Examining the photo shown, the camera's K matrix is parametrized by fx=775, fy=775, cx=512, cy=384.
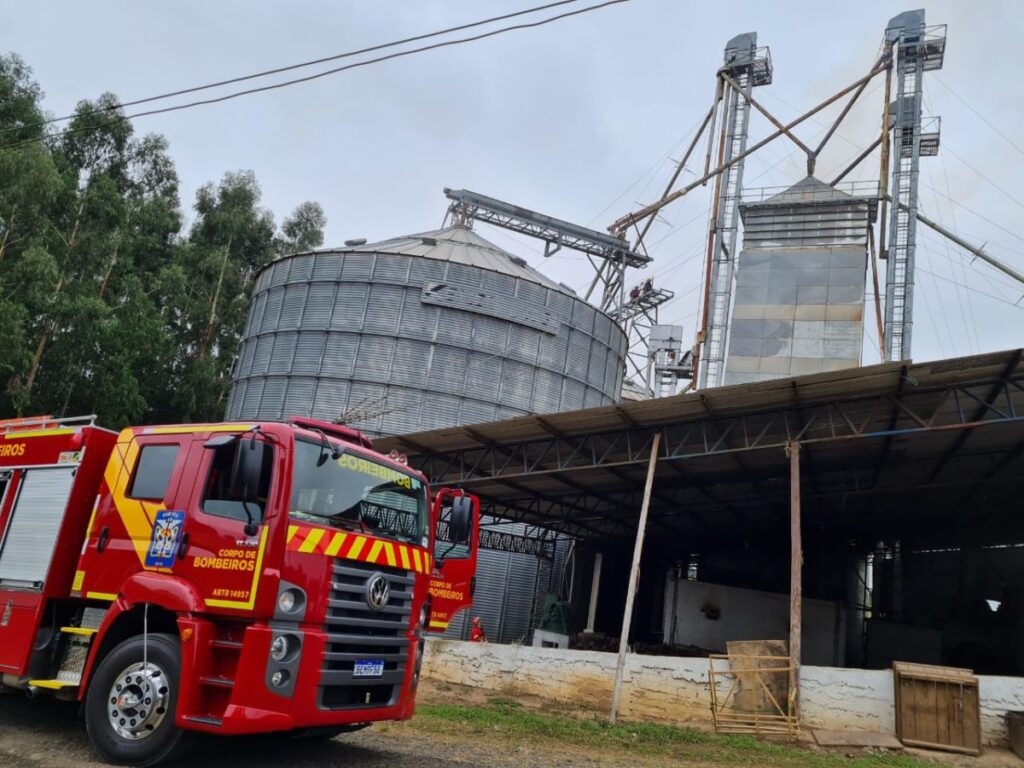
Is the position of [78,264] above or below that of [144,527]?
above

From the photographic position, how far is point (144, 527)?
707 cm

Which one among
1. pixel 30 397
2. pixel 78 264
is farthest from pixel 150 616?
pixel 78 264

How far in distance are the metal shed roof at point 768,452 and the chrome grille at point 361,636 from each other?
755cm

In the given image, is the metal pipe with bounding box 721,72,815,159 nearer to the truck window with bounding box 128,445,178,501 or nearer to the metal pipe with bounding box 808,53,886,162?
the metal pipe with bounding box 808,53,886,162

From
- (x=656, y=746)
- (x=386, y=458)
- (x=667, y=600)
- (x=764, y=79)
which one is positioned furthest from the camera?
(x=764, y=79)

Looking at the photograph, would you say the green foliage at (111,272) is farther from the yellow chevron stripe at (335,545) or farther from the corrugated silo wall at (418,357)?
the yellow chevron stripe at (335,545)

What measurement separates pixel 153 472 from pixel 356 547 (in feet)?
7.25

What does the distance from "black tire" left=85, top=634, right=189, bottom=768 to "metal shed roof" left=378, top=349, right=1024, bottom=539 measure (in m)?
9.34

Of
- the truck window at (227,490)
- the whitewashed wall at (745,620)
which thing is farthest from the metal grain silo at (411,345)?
the truck window at (227,490)

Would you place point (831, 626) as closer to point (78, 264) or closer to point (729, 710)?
point (729, 710)

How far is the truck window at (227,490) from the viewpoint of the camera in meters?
6.46

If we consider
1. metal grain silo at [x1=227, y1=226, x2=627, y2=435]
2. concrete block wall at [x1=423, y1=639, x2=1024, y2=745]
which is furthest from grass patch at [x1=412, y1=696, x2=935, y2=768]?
metal grain silo at [x1=227, y1=226, x2=627, y2=435]

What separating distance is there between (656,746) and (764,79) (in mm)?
29472

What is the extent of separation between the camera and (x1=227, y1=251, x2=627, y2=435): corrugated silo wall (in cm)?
2616
